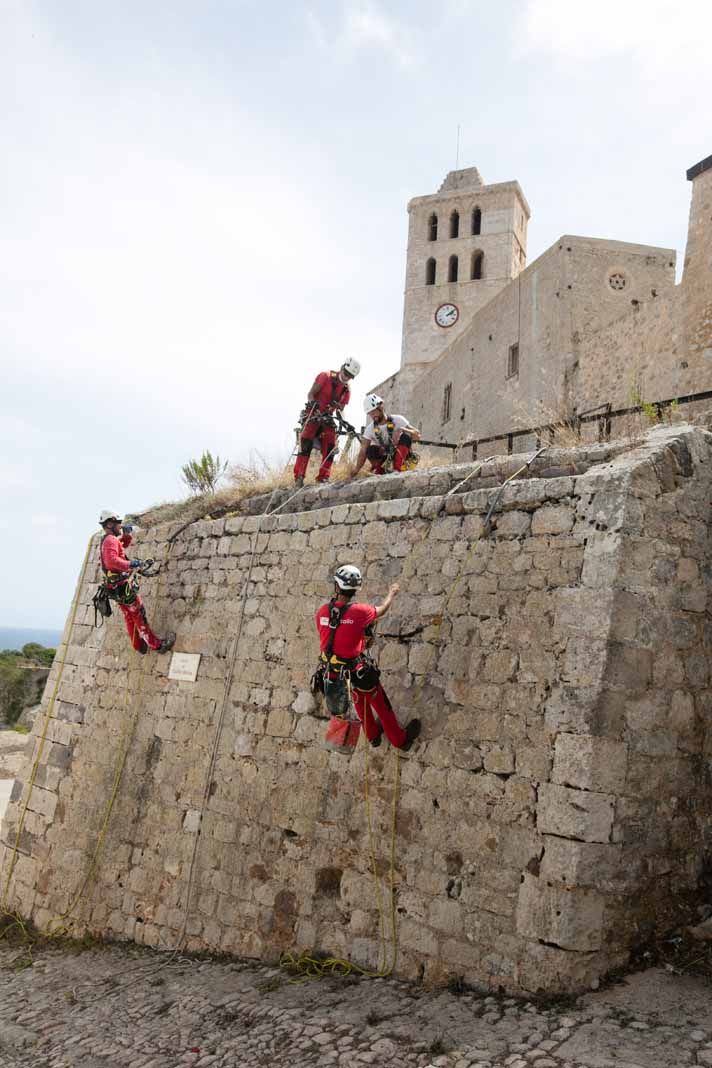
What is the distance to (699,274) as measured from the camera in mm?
12141

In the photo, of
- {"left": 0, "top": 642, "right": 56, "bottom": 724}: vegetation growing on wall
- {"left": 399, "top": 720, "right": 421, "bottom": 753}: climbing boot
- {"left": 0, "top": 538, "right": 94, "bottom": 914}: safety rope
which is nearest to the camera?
{"left": 399, "top": 720, "right": 421, "bottom": 753}: climbing boot

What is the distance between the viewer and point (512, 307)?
19.0 meters

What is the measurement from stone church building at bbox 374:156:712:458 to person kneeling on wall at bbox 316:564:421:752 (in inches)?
136

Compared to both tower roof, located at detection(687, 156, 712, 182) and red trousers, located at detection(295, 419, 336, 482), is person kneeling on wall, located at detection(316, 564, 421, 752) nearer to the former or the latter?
red trousers, located at detection(295, 419, 336, 482)

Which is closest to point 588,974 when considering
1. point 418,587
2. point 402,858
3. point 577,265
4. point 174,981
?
point 402,858

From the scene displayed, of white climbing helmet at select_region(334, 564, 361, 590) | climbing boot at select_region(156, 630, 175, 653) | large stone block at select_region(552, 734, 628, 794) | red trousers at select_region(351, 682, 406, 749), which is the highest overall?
white climbing helmet at select_region(334, 564, 361, 590)

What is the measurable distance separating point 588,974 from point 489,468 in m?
3.31

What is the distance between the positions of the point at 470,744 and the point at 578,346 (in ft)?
41.4

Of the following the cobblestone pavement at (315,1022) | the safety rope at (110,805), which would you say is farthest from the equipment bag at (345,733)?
the safety rope at (110,805)

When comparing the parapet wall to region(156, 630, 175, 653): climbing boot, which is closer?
the parapet wall

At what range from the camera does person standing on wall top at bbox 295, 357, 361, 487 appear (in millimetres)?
8281

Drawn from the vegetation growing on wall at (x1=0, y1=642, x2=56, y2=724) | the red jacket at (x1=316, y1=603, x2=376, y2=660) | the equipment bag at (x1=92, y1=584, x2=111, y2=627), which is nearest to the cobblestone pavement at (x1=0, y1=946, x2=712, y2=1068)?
the red jacket at (x1=316, y1=603, x2=376, y2=660)

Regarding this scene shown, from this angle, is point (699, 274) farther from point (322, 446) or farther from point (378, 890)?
point (378, 890)

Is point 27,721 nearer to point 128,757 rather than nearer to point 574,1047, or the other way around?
point 128,757
